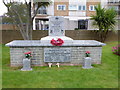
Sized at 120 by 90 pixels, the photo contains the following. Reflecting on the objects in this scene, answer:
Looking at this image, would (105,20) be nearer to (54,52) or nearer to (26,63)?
(54,52)

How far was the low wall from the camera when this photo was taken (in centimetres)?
1439

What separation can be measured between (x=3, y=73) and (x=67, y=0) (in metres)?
20.5

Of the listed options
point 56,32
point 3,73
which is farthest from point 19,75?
point 56,32

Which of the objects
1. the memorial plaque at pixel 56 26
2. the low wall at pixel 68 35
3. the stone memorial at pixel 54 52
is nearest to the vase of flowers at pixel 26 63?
the stone memorial at pixel 54 52

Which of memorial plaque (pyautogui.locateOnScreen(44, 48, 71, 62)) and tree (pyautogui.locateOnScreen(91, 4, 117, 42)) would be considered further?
tree (pyautogui.locateOnScreen(91, 4, 117, 42))

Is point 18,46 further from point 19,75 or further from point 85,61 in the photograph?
point 85,61

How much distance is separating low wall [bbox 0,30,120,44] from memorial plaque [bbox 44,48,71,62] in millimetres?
8848

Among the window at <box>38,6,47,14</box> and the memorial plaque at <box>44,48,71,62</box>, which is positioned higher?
the window at <box>38,6,47,14</box>

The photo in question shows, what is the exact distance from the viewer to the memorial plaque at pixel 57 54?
5949 mm

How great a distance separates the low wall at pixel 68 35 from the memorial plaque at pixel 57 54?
8848mm

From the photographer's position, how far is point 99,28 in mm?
14188

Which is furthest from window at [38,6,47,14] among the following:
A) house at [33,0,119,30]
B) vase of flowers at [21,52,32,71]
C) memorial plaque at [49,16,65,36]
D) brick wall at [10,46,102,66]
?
vase of flowers at [21,52,32,71]

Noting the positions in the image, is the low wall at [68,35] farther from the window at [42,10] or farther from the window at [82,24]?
the window at [82,24]

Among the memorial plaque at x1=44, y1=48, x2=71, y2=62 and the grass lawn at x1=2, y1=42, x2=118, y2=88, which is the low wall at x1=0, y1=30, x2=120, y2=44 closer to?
the memorial plaque at x1=44, y1=48, x2=71, y2=62
